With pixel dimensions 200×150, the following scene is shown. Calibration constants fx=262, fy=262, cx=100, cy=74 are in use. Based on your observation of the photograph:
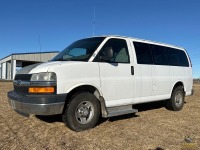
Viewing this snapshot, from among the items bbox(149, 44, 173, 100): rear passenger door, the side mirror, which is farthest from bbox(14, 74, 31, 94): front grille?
bbox(149, 44, 173, 100): rear passenger door

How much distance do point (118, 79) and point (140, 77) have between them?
2.97ft

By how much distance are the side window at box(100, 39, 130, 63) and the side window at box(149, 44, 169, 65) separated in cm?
133

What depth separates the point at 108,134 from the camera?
5.42 meters

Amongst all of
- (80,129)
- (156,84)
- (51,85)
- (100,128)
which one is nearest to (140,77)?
(156,84)

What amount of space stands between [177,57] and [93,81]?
13.9ft

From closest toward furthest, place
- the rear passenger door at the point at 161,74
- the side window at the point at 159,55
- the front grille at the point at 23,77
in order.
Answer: the front grille at the point at 23,77 < the rear passenger door at the point at 161,74 < the side window at the point at 159,55

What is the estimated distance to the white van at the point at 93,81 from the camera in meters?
5.10

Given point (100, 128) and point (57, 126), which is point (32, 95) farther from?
point (100, 128)

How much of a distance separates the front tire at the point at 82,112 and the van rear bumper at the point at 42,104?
0.83ft

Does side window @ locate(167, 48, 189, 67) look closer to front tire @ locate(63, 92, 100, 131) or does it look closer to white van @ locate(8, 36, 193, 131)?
white van @ locate(8, 36, 193, 131)

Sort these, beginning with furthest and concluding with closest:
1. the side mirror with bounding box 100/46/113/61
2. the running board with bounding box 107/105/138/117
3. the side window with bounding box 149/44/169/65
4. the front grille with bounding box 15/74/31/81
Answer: the side window with bounding box 149/44/169/65
the running board with bounding box 107/105/138/117
the side mirror with bounding box 100/46/113/61
the front grille with bounding box 15/74/31/81

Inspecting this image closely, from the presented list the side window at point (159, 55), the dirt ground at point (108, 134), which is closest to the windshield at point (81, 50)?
the dirt ground at point (108, 134)

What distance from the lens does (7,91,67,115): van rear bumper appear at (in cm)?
498

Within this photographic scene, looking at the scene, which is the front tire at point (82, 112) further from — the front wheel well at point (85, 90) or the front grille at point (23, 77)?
the front grille at point (23, 77)
